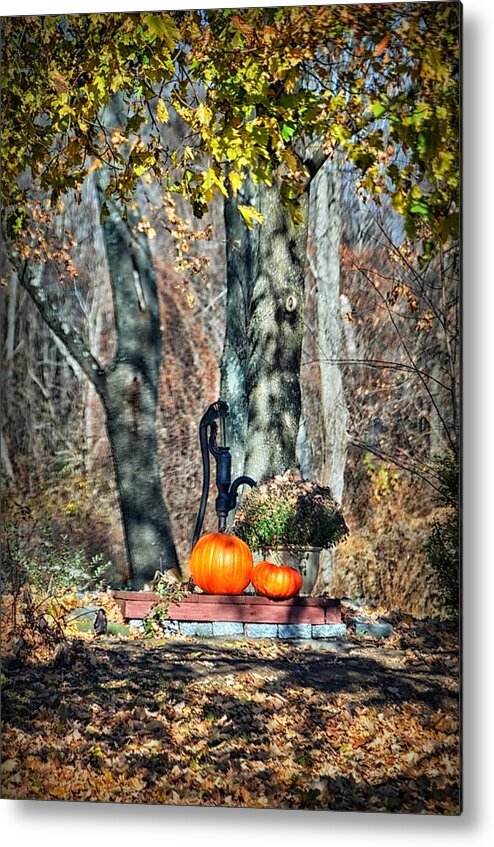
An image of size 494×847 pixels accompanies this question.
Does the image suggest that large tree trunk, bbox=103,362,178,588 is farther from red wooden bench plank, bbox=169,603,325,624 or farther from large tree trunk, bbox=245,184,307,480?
large tree trunk, bbox=245,184,307,480

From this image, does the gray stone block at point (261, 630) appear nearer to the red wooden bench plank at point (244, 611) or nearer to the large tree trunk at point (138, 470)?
the red wooden bench plank at point (244, 611)

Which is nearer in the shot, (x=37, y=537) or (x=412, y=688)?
(x=412, y=688)

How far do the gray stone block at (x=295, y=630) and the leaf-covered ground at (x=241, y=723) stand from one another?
0.10ft

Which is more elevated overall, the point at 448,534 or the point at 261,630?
the point at 448,534

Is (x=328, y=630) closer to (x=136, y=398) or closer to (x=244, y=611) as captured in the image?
(x=244, y=611)

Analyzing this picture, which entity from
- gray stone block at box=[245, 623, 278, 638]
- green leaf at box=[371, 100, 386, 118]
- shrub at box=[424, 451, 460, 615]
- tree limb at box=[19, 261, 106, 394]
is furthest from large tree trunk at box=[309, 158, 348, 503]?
tree limb at box=[19, 261, 106, 394]

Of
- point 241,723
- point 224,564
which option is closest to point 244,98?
point 224,564

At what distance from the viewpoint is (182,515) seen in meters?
3.83

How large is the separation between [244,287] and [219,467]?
57 centimetres

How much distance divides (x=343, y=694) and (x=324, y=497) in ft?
1.99

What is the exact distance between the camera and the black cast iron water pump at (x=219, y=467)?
12.5 ft

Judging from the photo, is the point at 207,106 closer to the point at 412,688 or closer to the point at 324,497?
the point at 324,497

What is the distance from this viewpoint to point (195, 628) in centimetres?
381

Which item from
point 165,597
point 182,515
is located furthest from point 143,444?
point 165,597
